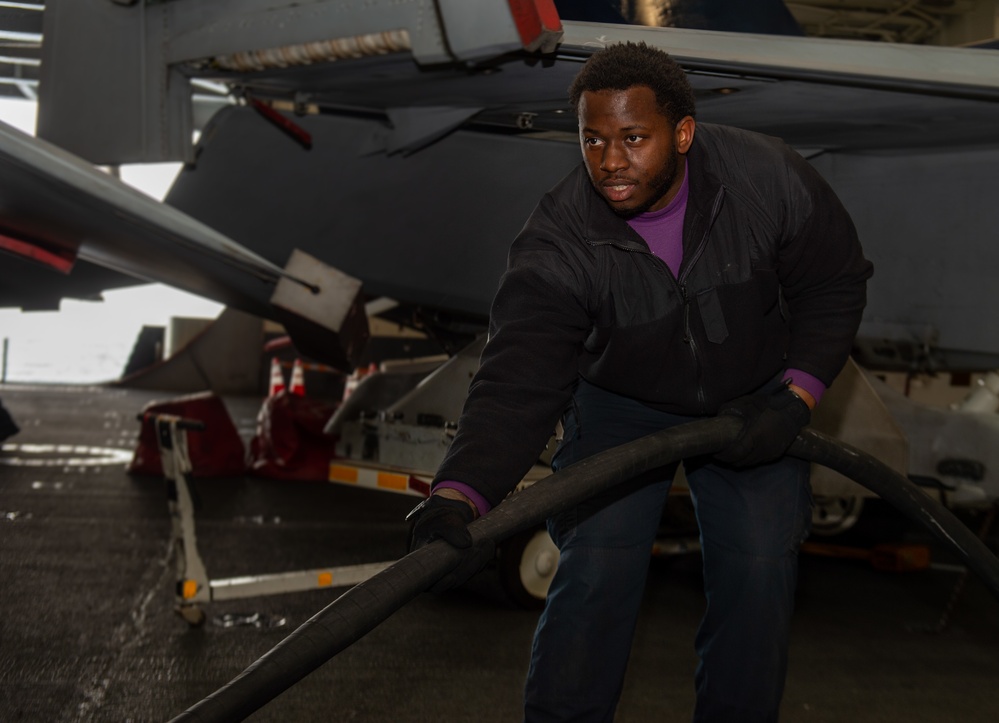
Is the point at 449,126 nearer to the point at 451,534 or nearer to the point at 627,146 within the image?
the point at 627,146

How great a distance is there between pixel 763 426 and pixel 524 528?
0.64 m

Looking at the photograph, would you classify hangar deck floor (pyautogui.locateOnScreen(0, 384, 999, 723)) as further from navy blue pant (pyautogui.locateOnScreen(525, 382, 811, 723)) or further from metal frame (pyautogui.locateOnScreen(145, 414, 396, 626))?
navy blue pant (pyautogui.locateOnScreen(525, 382, 811, 723))

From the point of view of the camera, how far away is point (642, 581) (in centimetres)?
228

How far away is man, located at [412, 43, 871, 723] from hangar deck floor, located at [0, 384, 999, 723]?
0.80 m

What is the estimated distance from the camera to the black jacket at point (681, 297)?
204 cm

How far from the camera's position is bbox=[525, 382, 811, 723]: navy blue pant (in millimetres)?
2168

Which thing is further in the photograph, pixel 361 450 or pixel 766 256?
pixel 361 450

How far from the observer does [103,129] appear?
14.1 ft

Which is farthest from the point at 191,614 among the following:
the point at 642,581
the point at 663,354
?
the point at 663,354

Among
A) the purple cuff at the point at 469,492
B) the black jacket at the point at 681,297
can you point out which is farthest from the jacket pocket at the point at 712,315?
the purple cuff at the point at 469,492

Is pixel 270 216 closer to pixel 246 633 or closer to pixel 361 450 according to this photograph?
pixel 361 450

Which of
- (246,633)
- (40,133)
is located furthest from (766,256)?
(40,133)

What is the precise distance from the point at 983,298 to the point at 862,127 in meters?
0.90

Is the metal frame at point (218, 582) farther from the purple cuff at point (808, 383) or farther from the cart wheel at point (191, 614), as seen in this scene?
the purple cuff at point (808, 383)
